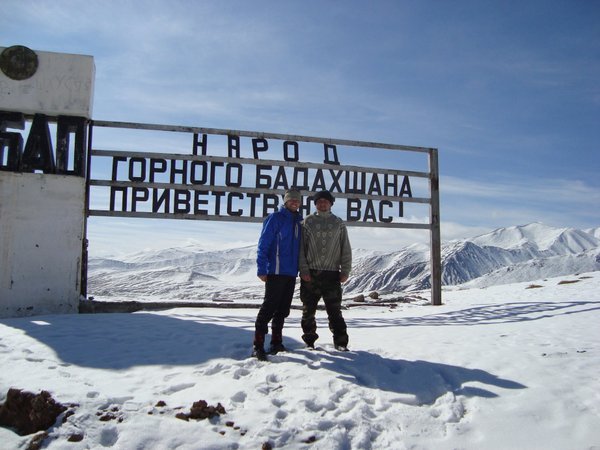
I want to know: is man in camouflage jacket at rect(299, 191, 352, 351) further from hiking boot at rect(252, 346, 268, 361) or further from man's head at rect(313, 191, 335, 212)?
hiking boot at rect(252, 346, 268, 361)

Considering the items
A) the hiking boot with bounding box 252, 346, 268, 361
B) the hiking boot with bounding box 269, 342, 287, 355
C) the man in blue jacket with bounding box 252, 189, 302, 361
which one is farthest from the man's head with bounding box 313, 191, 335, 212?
the hiking boot with bounding box 252, 346, 268, 361

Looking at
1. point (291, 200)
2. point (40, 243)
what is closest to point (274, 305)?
point (291, 200)

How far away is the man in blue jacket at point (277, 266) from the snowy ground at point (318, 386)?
14.4 inches

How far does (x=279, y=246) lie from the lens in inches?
206

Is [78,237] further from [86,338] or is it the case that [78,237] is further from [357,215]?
[357,215]

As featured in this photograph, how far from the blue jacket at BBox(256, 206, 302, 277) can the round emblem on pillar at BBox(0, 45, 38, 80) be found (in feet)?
22.7

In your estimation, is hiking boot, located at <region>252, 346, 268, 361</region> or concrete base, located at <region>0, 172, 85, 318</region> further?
concrete base, located at <region>0, 172, 85, 318</region>

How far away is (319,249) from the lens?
5438 millimetres

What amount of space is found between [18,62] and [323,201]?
7371 mm

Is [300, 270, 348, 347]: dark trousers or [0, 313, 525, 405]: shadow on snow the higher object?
[300, 270, 348, 347]: dark trousers

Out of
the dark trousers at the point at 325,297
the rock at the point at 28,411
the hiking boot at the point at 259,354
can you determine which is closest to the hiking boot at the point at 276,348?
the hiking boot at the point at 259,354

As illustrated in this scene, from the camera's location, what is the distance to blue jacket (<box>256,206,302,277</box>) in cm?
518

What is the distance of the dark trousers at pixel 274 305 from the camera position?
5109 mm

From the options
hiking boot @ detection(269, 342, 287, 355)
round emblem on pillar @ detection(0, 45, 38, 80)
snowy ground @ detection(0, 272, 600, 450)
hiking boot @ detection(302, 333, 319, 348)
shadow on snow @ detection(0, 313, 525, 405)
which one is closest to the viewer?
snowy ground @ detection(0, 272, 600, 450)
